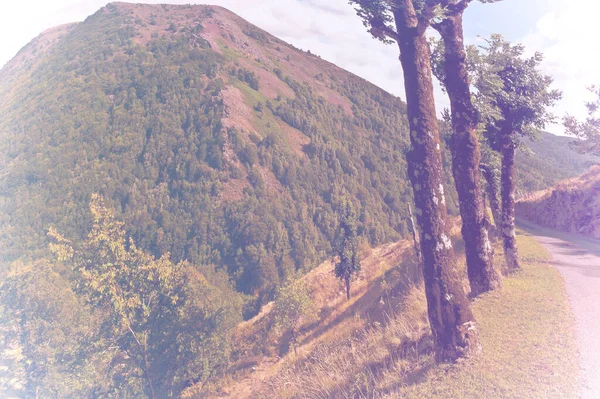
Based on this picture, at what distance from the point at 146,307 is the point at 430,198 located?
1850 cm

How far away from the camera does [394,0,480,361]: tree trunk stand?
5.93 metres

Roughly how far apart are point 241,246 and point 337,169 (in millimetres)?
77773

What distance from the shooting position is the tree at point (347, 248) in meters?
45.8

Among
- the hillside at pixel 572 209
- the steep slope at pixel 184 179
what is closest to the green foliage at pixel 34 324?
the hillside at pixel 572 209

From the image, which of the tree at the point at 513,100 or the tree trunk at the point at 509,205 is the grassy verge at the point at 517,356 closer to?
the tree trunk at the point at 509,205

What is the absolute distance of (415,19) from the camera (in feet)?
21.5

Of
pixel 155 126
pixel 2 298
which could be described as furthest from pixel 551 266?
pixel 155 126

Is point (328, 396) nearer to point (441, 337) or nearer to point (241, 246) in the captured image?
point (441, 337)

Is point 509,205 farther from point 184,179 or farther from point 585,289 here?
point 184,179

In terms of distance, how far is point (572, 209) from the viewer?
2584cm

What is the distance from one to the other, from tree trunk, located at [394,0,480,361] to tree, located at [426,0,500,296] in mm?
2359

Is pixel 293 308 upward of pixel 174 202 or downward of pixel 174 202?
downward

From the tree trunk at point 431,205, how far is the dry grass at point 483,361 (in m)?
0.47

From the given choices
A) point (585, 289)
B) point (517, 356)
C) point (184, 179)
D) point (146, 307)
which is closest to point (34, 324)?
point (146, 307)
